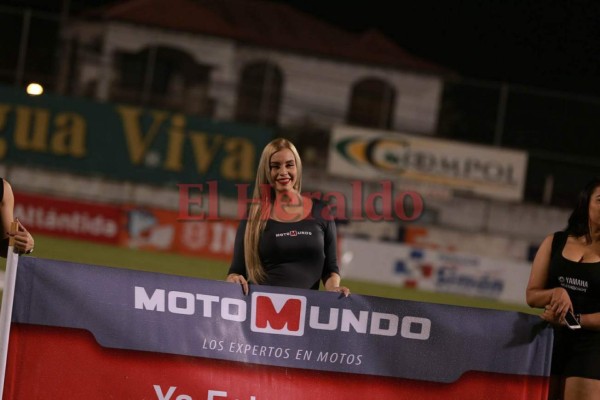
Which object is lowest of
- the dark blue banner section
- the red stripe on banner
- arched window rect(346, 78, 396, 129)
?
the red stripe on banner

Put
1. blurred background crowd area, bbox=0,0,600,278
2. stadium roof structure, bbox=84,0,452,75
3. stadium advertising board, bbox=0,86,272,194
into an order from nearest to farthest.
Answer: stadium advertising board, bbox=0,86,272,194 → blurred background crowd area, bbox=0,0,600,278 → stadium roof structure, bbox=84,0,452,75

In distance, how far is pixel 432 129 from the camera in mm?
36906

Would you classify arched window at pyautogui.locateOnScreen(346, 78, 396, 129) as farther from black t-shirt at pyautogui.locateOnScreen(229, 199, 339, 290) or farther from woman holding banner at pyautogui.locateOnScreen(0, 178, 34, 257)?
woman holding banner at pyautogui.locateOnScreen(0, 178, 34, 257)

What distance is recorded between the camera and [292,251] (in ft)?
18.3

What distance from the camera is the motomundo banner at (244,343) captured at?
513 cm

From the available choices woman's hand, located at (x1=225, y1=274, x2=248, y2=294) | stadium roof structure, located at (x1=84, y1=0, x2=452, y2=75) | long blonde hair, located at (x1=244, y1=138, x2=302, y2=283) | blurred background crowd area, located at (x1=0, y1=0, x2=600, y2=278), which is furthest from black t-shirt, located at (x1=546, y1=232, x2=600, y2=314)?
stadium roof structure, located at (x1=84, y1=0, x2=452, y2=75)

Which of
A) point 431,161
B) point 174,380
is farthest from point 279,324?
point 431,161

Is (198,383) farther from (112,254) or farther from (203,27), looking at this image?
(203,27)

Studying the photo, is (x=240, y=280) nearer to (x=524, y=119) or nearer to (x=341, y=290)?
(x=341, y=290)

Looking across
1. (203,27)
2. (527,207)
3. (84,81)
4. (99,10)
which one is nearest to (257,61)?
(203,27)

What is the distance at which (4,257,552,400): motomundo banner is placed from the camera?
513cm

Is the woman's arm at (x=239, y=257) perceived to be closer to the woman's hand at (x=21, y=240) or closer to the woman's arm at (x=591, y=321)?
the woman's hand at (x=21, y=240)

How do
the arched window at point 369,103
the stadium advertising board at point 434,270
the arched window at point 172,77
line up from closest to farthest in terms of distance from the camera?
1. the stadium advertising board at point 434,270
2. the arched window at point 172,77
3. the arched window at point 369,103

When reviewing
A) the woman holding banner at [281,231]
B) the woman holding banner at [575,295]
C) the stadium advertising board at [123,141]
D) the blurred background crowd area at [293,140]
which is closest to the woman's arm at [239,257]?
the woman holding banner at [281,231]
